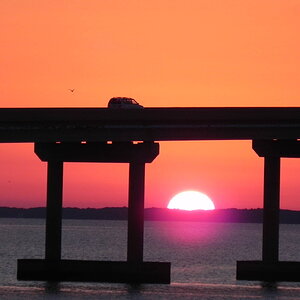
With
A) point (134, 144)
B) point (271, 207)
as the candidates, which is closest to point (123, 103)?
point (134, 144)

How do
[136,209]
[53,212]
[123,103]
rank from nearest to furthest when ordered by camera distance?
[136,209], [53,212], [123,103]

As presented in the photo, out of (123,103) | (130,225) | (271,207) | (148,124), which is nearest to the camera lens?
(148,124)

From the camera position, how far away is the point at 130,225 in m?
103

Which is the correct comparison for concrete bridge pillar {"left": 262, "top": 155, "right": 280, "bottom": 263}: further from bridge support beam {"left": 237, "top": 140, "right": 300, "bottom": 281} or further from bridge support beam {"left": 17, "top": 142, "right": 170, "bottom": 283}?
bridge support beam {"left": 17, "top": 142, "right": 170, "bottom": 283}

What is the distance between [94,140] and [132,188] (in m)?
5.88

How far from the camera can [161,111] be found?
97.5 metres

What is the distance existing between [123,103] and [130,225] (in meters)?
9.73

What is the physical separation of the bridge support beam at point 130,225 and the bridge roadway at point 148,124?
10.7ft

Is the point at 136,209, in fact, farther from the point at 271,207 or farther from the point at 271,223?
the point at 271,223

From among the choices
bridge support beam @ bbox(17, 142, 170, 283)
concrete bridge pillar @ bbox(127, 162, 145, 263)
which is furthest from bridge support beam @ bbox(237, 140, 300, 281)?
concrete bridge pillar @ bbox(127, 162, 145, 263)

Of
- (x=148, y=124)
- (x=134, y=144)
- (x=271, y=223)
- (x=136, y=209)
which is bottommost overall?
(x=271, y=223)

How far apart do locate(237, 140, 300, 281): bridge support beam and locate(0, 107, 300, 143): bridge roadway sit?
5.40m

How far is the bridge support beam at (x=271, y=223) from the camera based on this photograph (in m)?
104

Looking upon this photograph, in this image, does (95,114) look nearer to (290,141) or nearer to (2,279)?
(290,141)
